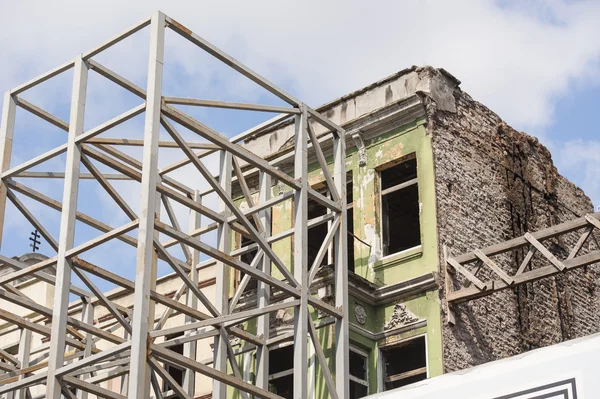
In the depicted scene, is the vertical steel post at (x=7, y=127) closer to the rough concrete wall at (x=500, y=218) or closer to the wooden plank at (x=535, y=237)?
the rough concrete wall at (x=500, y=218)

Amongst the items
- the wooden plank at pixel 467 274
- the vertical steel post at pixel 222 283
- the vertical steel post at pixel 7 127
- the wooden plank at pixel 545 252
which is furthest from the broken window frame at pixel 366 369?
the vertical steel post at pixel 7 127

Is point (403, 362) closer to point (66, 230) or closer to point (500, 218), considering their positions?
point (500, 218)

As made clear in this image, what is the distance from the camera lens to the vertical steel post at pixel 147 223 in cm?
1599

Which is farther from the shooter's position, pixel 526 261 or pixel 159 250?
pixel 526 261

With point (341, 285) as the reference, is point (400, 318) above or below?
above

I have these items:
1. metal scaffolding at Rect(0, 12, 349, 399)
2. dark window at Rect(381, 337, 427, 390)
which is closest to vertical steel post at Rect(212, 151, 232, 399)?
metal scaffolding at Rect(0, 12, 349, 399)

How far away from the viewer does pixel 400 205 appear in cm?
2519

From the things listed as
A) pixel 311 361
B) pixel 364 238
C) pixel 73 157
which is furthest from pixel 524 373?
pixel 364 238

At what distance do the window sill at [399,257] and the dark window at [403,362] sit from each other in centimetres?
148

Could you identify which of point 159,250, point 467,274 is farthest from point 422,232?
point 159,250

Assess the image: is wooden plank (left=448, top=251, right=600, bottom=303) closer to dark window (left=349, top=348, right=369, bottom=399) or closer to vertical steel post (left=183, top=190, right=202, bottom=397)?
dark window (left=349, top=348, right=369, bottom=399)

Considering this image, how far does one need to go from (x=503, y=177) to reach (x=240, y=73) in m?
7.21

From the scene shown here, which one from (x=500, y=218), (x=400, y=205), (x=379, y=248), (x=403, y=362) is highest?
(x=400, y=205)

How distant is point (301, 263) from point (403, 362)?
12.6 feet
